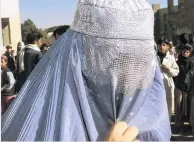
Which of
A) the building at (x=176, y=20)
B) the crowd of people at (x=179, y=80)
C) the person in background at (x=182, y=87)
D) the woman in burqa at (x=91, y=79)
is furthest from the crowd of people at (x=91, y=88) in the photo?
the building at (x=176, y=20)

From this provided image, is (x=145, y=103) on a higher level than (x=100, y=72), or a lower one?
lower

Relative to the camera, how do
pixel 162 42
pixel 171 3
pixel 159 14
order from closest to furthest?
pixel 162 42 < pixel 171 3 < pixel 159 14

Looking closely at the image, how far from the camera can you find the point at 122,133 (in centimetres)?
121

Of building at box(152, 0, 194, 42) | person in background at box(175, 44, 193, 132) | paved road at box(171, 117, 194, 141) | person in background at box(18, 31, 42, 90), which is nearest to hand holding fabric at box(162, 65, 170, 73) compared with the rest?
person in background at box(175, 44, 193, 132)

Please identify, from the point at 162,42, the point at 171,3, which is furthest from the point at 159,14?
the point at 162,42

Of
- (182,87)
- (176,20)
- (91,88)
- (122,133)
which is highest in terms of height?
(176,20)

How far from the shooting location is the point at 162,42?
6.10m

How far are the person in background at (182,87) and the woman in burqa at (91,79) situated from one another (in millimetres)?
4385

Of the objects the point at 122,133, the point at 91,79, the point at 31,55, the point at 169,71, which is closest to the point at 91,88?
the point at 91,79

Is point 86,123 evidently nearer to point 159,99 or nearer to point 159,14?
point 159,99

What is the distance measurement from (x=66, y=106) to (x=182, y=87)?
4685 millimetres

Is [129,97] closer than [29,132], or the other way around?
[29,132]

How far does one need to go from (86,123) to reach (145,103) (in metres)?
0.27

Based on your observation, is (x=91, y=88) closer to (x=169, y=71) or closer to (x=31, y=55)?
(x=31, y=55)
